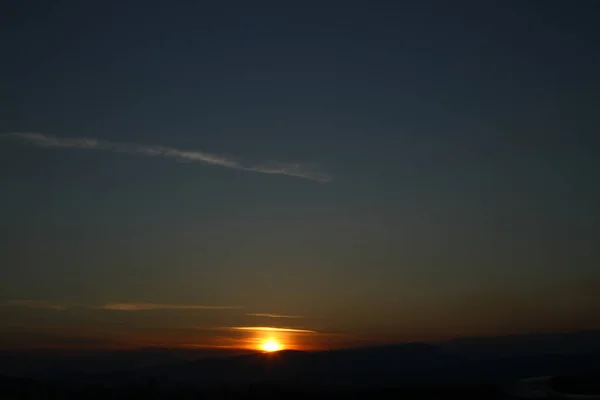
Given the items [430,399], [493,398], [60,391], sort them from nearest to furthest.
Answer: [493,398]
[430,399]
[60,391]

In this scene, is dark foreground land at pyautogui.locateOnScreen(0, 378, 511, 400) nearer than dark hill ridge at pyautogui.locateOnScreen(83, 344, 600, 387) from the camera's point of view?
Yes

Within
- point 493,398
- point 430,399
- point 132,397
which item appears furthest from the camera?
point 132,397

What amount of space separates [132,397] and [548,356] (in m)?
126

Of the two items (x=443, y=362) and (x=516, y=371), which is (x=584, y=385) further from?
(x=443, y=362)

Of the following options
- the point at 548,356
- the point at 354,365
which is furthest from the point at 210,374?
the point at 548,356

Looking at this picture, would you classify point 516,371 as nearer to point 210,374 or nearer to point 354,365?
point 354,365

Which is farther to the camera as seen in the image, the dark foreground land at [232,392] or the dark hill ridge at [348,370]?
the dark hill ridge at [348,370]

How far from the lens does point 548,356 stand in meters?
169

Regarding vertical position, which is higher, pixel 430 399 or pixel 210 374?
pixel 210 374

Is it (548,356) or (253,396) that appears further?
(548,356)

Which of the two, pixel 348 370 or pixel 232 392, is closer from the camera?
pixel 232 392

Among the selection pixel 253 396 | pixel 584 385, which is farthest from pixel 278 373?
pixel 584 385

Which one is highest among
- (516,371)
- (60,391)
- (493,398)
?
(516,371)

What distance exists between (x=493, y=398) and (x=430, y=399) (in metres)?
7.00
